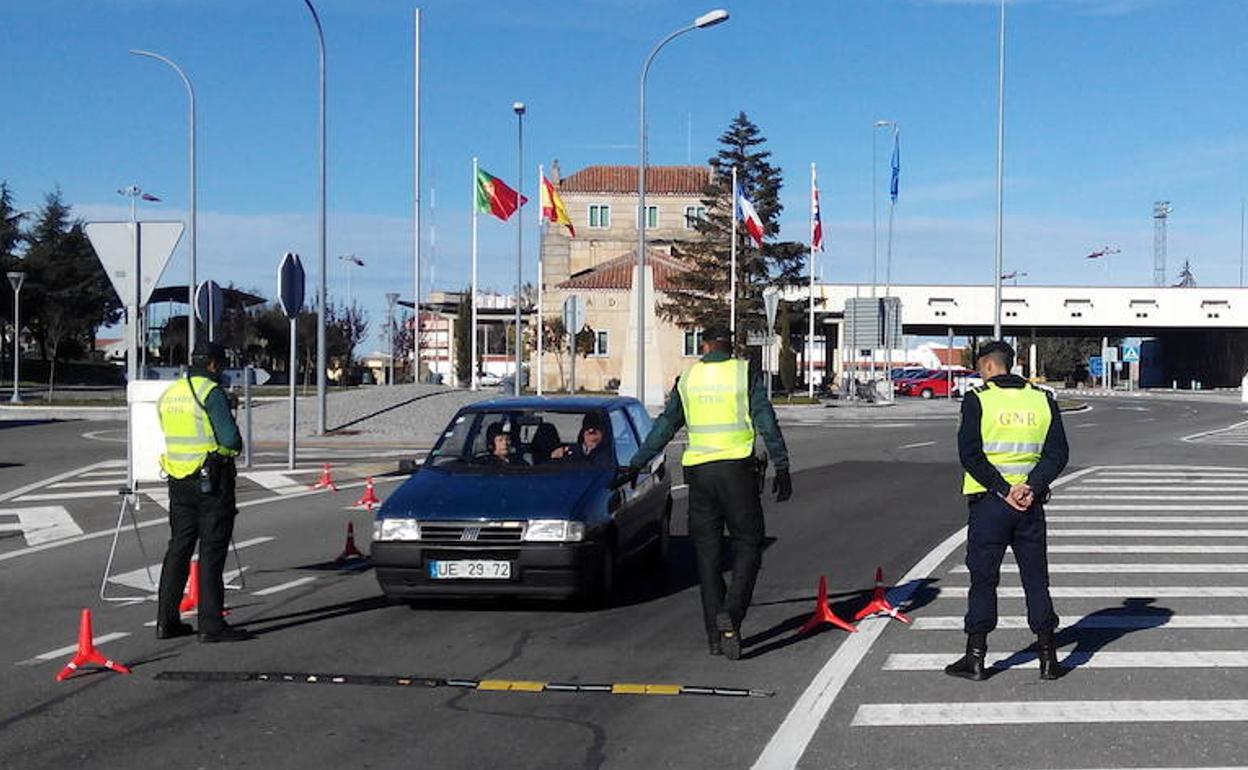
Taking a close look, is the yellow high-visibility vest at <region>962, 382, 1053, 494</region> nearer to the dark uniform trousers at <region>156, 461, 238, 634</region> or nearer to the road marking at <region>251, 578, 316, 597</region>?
the dark uniform trousers at <region>156, 461, 238, 634</region>

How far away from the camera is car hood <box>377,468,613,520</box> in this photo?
9539 mm

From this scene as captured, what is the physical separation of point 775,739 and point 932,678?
1.67m

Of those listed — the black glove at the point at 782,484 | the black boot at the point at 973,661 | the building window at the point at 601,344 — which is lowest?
the black boot at the point at 973,661

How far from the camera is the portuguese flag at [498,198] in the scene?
142 feet

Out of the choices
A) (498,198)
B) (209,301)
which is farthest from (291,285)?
(498,198)

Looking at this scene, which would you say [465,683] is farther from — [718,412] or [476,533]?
[718,412]

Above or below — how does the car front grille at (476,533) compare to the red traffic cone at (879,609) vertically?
above

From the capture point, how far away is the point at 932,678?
25.8 feet

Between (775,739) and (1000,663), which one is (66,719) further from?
(1000,663)

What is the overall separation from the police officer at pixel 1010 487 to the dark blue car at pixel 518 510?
2703 mm

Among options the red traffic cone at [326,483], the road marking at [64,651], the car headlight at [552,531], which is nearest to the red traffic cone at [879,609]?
the car headlight at [552,531]

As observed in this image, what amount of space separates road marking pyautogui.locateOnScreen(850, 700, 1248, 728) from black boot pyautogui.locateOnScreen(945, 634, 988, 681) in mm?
484

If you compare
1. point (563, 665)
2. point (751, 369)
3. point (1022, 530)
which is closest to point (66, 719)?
point (563, 665)

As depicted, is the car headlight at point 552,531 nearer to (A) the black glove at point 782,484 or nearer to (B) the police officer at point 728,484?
(B) the police officer at point 728,484
